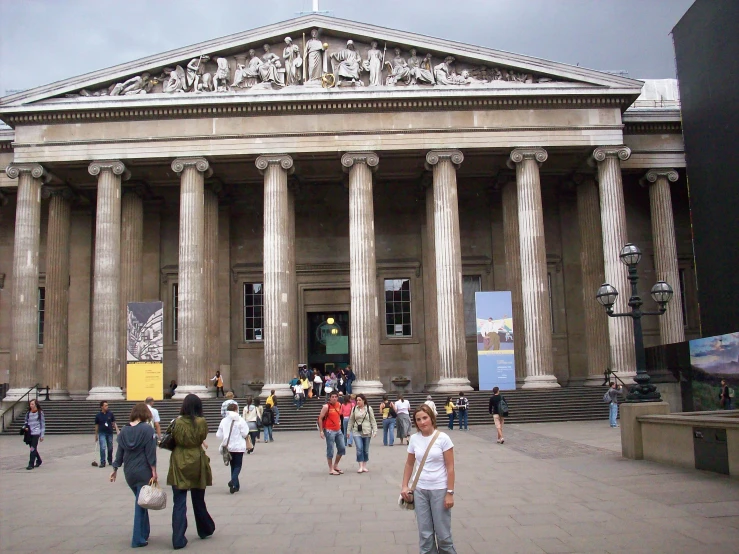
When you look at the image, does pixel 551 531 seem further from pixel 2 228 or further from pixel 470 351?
pixel 2 228

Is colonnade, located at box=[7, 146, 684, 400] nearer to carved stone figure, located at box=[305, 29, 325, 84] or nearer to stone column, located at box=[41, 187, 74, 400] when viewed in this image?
stone column, located at box=[41, 187, 74, 400]

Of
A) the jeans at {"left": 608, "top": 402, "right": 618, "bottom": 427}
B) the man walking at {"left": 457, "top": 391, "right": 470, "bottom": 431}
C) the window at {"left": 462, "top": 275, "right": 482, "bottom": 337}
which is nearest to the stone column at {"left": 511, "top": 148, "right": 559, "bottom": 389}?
the man walking at {"left": 457, "top": 391, "right": 470, "bottom": 431}

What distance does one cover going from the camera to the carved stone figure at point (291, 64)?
31.1m

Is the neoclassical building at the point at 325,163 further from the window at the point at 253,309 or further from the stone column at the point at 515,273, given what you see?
the window at the point at 253,309

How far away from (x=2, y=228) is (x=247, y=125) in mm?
15484

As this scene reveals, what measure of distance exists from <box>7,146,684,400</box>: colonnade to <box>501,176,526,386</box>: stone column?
99mm

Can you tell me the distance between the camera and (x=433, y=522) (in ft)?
21.9

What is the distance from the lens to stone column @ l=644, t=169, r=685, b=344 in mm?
32438

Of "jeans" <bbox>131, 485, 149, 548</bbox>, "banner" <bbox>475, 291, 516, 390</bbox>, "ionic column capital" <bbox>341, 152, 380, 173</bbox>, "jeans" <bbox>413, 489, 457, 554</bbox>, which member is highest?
"ionic column capital" <bbox>341, 152, 380, 173</bbox>

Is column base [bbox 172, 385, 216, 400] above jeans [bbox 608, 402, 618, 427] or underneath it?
above

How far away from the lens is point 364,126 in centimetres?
3108

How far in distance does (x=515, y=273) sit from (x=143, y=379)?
16.5 meters

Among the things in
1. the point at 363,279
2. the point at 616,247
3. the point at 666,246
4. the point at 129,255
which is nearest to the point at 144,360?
the point at 129,255

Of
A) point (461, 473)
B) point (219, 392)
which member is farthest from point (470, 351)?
point (461, 473)
